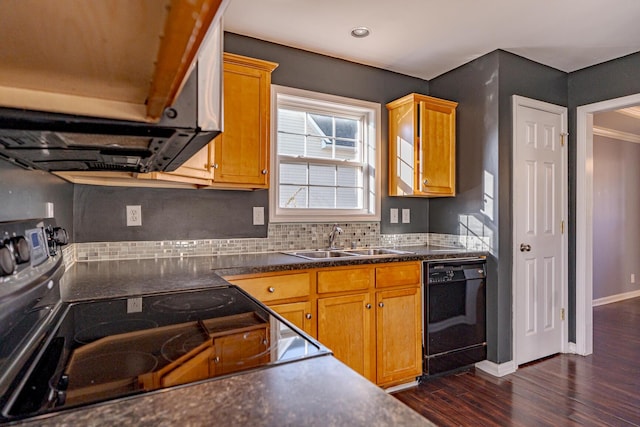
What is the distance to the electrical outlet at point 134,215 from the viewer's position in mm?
2355

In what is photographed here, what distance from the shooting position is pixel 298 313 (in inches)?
85.7

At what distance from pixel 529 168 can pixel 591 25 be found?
1.04 m

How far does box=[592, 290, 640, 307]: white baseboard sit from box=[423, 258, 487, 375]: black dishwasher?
3.16 metres

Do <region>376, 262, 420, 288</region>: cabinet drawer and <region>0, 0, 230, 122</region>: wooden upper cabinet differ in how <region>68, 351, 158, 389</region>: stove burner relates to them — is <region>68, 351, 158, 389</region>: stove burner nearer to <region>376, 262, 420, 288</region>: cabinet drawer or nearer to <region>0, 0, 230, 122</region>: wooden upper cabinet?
<region>0, 0, 230, 122</region>: wooden upper cabinet

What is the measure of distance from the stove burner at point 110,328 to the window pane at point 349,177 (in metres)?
2.33

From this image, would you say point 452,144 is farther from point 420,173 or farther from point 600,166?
point 600,166

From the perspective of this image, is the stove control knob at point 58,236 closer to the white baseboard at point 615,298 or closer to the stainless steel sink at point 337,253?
the stainless steel sink at point 337,253

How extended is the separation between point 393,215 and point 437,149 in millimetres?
670

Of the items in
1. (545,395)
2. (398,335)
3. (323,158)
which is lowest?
(545,395)

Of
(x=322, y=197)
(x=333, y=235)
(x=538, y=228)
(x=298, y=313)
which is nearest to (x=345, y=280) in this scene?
(x=298, y=313)

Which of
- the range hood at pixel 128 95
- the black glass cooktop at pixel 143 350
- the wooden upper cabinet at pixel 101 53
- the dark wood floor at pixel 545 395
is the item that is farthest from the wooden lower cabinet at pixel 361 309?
the wooden upper cabinet at pixel 101 53

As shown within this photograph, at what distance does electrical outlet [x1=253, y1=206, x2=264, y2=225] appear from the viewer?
9.03ft

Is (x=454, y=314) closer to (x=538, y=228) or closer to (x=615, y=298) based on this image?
(x=538, y=228)

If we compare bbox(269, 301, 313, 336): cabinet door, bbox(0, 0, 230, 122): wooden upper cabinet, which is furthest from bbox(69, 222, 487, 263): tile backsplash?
bbox(0, 0, 230, 122): wooden upper cabinet
